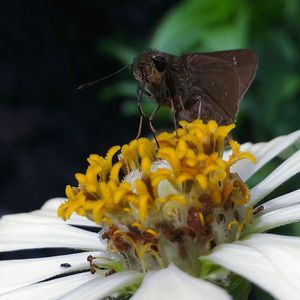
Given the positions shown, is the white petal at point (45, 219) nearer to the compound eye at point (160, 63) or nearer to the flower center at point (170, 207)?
the flower center at point (170, 207)

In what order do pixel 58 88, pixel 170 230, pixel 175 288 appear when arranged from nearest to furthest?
1. pixel 175 288
2. pixel 170 230
3. pixel 58 88

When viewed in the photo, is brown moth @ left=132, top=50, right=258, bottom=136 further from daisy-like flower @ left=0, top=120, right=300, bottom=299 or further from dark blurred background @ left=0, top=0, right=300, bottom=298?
dark blurred background @ left=0, top=0, right=300, bottom=298

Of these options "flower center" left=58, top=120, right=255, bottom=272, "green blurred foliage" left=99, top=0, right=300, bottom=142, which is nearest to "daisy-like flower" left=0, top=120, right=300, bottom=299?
"flower center" left=58, top=120, right=255, bottom=272

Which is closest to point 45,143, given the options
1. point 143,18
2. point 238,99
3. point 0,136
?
point 0,136

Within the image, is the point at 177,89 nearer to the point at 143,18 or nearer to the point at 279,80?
the point at 279,80

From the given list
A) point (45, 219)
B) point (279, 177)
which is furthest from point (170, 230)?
point (45, 219)

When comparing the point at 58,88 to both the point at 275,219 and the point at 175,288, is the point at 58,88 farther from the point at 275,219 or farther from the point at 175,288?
the point at 175,288
